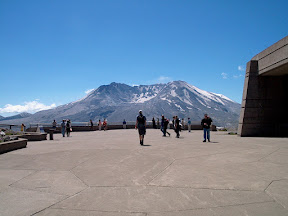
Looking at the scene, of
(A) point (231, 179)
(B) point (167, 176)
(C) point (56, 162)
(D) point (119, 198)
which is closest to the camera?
(D) point (119, 198)

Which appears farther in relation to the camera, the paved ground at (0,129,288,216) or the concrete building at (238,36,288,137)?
the concrete building at (238,36,288,137)

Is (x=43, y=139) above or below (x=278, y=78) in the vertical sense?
below

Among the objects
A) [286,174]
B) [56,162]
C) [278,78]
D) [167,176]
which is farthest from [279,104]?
[56,162]

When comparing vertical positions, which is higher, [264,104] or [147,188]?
[264,104]

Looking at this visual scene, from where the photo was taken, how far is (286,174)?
5.06 metres

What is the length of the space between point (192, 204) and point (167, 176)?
1.63 meters

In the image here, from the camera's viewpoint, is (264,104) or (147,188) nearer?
(147,188)

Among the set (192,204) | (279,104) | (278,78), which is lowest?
(192,204)

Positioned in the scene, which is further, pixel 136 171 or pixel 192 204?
pixel 136 171

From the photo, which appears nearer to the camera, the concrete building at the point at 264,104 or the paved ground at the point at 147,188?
the paved ground at the point at 147,188

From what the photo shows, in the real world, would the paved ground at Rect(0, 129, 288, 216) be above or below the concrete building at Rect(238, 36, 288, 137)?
below

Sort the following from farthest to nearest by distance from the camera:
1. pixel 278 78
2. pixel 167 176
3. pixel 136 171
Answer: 1. pixel 278 78
2. pixel 136 171
3. pixel 167 176

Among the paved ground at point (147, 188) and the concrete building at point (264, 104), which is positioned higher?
the concrete building at point (264, 104)

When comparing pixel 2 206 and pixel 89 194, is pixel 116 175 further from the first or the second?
pixel 2 206
